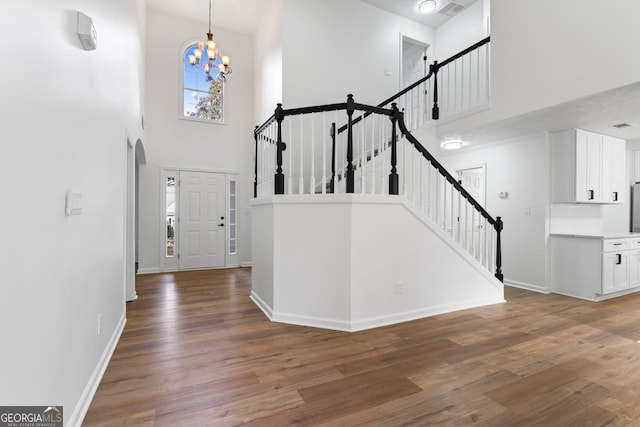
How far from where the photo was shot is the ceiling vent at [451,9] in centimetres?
612

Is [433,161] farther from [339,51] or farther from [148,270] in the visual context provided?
[148,270]

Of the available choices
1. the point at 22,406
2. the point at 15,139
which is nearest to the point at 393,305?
the point at 22,406

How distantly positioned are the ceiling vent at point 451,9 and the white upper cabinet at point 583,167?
3375 millimetres

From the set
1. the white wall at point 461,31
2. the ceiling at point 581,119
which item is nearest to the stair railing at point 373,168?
the ceiling at point 581,119

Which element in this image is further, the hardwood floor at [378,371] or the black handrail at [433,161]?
the black handrail at [433,161]

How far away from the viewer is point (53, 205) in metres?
1.45

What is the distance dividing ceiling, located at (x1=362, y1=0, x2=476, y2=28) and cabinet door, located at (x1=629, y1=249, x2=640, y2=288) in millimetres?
5260

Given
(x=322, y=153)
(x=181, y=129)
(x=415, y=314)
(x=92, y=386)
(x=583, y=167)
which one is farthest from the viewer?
(x=181, y=129)

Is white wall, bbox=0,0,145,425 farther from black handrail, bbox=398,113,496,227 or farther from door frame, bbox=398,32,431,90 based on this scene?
door frame, bbox=398,32,431,90

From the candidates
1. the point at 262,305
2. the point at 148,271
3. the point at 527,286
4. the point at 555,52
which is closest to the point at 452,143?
the point at 555,52

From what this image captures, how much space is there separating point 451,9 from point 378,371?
23.0 feet

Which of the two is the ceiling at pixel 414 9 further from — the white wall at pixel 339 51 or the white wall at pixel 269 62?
the white wall at pixel 269 62

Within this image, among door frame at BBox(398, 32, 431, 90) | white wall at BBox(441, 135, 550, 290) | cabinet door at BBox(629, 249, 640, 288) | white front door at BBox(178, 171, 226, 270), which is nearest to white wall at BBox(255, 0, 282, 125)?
white front door at BBox(178, 171, 226, 270)

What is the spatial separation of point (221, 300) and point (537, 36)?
515 centimetres
